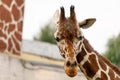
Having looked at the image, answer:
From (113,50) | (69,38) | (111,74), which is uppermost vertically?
(69,38)

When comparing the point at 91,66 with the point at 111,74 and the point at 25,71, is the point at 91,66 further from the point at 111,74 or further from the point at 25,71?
the point at 25,71

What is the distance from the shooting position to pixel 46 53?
50.5 feet

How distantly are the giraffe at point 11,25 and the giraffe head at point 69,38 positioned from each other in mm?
6193

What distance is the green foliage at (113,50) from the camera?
24.2 metres

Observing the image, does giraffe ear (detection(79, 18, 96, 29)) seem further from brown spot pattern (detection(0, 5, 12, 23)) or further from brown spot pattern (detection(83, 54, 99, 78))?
brown spot pattern (detection(0, 5, 12, 23))

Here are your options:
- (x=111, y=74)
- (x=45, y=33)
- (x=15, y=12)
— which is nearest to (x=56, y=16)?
(x=111, y=74)

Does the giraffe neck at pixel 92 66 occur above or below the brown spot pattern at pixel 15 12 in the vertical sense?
above

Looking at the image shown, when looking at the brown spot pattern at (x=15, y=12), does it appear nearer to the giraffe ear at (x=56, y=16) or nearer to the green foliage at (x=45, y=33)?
the giraffe ear at (x=56, y=16)

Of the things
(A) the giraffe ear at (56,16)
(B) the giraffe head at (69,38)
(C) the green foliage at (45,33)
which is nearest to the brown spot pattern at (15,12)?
(A) the giraffe ear at (56,16)

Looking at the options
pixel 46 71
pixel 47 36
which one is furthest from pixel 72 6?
pixel 47 36

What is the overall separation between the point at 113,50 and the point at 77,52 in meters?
19.7

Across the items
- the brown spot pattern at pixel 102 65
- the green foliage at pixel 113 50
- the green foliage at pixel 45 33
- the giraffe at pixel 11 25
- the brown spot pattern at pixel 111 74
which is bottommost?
the green foliage at pixel 45 33

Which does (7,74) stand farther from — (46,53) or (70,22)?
(70,22)

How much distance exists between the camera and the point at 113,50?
82.3 ft
